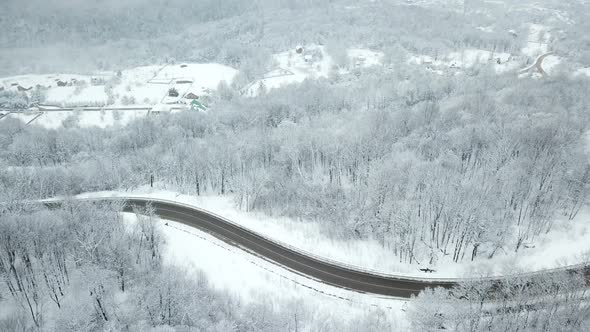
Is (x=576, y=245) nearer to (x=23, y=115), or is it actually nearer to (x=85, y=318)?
(x=85, y=318)

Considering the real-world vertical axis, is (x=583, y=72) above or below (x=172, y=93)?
above

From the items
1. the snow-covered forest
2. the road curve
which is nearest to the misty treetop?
the snow-covered forest

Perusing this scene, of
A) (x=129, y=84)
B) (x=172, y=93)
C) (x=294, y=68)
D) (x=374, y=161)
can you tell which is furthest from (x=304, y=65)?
(x=374, y=161)

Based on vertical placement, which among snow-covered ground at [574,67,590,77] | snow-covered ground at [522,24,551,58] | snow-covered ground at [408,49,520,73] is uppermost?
snow-covered ground at [522,24,551,58]

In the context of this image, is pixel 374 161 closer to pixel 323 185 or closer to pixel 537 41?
pixel 323 185

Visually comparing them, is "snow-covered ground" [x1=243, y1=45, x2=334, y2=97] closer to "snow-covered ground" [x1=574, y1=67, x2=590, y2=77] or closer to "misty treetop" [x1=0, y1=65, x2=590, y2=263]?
"misty treetop" [x1=0, y1=65, x2=590, y2=263]

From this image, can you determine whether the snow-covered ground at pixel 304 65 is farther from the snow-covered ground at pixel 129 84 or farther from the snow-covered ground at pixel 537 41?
the snow-covered ground at pixel 537 41
